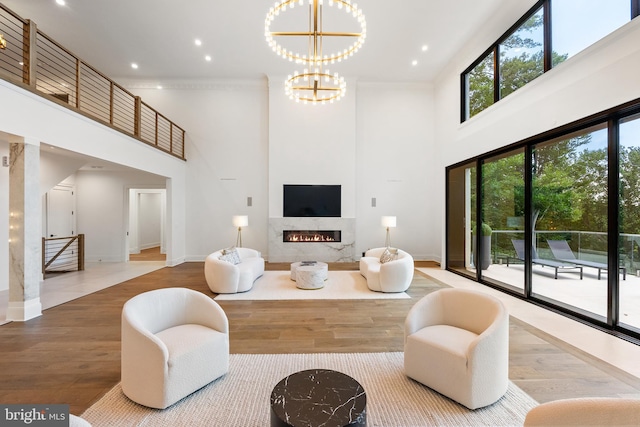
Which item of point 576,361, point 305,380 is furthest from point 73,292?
point 576,361

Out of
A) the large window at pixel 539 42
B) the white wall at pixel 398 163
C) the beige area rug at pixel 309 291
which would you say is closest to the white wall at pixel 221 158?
the beige area rug at pixel 309 291

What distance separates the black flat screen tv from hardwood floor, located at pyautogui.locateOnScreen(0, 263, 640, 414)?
3832mm

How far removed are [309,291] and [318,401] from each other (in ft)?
11.5

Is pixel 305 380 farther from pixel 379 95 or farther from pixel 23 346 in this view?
pixel 379 95

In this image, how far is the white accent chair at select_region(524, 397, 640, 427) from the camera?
3.46 feet

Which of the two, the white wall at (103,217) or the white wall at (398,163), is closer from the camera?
the white wall at (103,217)

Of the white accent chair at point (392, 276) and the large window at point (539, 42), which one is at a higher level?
the large window at point (539, 42)

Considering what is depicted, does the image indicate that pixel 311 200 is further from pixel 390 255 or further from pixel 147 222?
pixel 147 222

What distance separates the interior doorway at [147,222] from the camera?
399 inches

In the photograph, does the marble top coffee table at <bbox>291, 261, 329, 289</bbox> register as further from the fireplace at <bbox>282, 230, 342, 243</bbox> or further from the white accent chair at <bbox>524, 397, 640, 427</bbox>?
the white accent chair at <bbox>524, 397, 640, 427</bbox>

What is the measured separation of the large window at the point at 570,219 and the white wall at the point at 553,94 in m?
→ 0.18

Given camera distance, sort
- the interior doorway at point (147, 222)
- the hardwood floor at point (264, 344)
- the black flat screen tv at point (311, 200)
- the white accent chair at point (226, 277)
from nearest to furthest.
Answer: the hardwood floor at point (264, 344), the white accent chair at point (226, 277), the black flat screen tv at point (311, 200), the interior doorway at point (147, 222)

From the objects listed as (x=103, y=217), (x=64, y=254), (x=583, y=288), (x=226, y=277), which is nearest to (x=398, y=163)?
(x=583, y=288)

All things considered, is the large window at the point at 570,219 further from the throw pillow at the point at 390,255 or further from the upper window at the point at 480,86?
the throw pillow at the point at 390,255
